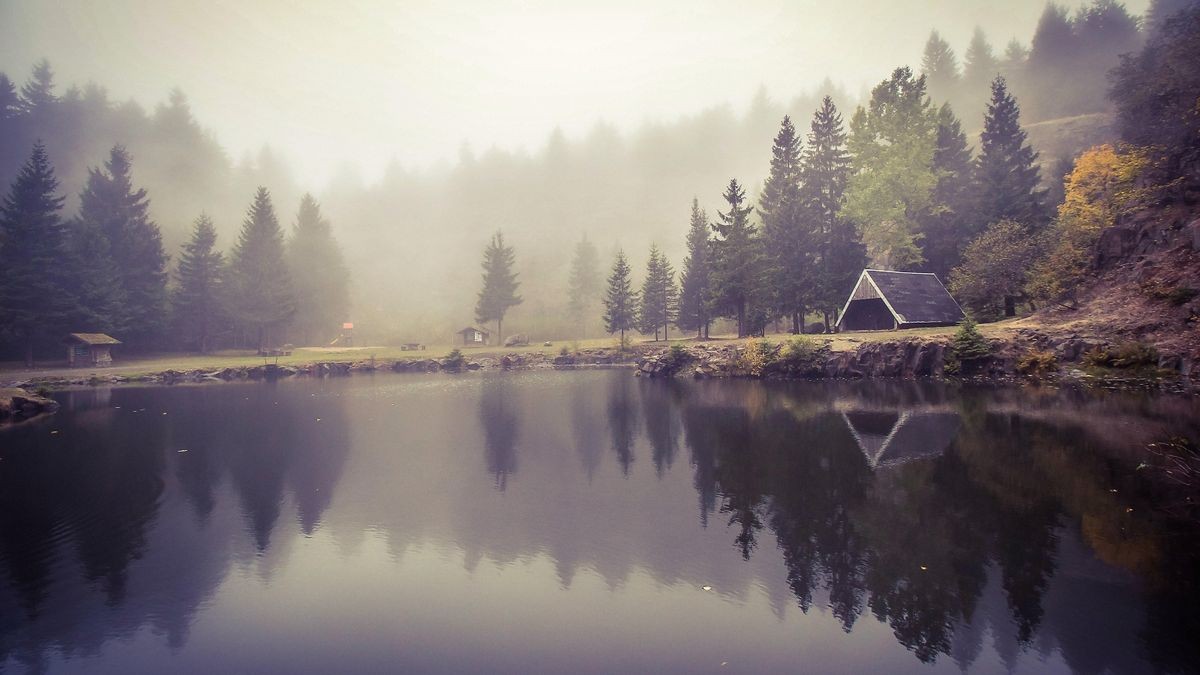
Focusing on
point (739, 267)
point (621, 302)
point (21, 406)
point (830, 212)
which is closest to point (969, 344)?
point (739, 267)

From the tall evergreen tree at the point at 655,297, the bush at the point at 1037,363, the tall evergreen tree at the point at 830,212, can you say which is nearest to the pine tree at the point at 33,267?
the tall evergreen tree at the point at 655,297

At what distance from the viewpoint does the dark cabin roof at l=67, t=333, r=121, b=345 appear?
55.0 m

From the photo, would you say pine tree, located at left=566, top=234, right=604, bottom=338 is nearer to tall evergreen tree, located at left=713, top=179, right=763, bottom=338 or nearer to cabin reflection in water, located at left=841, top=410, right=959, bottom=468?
tall evergreen tree, located at left=713, top=179, right=763, bottom=338

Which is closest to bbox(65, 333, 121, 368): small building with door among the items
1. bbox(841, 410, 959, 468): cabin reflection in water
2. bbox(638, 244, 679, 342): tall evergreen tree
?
bbox(638, 244, 679, 342): tall evergreen tree

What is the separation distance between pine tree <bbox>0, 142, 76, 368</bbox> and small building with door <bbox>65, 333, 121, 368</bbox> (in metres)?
2.61

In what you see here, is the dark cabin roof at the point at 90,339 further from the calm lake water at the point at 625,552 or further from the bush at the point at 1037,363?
the bush at the point at 1037,363

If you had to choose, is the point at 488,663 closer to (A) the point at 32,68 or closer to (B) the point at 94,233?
(B) the point at 94,233

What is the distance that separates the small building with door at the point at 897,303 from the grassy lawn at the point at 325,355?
1.80 m

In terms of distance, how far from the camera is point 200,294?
226 ft

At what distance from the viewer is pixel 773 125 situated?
6496 inches

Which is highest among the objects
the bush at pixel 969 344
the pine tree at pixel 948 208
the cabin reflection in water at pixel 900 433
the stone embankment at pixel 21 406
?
the pine tree at pixel 948 208

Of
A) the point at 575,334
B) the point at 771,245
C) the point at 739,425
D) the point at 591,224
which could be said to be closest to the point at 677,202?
the point at 591,224

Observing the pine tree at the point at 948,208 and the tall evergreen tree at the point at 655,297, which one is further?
the tall evergreen tree at the point at 655,297

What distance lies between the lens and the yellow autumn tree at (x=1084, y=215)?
111 ft
